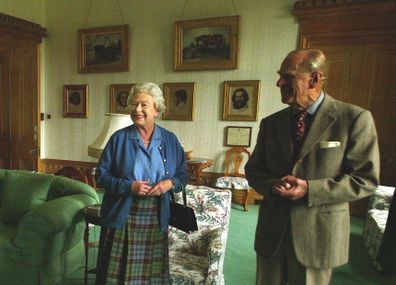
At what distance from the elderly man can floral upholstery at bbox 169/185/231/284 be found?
55 cm

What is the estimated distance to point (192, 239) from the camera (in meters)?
1.91

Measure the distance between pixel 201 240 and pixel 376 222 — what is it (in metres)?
1.72

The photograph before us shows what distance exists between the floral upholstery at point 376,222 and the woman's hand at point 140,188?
6.66 ft

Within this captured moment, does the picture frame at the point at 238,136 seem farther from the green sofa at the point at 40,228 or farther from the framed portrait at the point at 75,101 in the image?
the framed portrait at the point at 75,101

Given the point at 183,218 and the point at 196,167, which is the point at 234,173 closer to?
the point at 196,167

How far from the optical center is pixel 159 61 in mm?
4688

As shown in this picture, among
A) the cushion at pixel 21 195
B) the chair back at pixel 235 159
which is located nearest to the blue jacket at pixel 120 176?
the cushion at pixel 21 195

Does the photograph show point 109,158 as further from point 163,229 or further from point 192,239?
point 192,239

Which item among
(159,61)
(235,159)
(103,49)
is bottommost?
(235,159)

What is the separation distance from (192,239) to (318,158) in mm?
1168

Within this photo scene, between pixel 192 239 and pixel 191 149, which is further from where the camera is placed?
pixel 191 149

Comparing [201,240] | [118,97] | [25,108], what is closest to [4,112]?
[25,108]

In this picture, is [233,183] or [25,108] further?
[25,108]

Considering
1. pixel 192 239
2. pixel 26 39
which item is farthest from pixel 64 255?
pixel 26 39
